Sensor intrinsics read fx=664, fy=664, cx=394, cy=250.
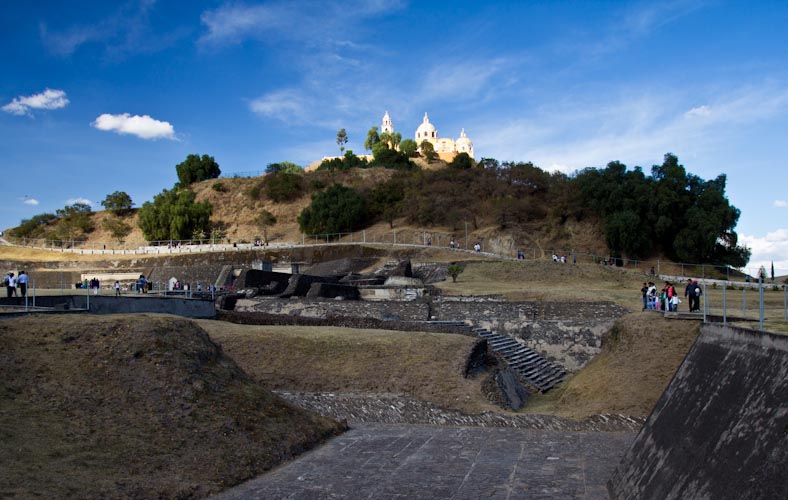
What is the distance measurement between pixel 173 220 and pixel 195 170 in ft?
80.1

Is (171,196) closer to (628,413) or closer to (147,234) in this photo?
(147,234)

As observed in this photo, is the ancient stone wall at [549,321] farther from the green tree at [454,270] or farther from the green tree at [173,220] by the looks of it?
the green tree at [173,220]

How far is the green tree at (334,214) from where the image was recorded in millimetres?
63750

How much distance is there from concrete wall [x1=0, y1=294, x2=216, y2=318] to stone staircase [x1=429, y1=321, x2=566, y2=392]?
8210 millimetres

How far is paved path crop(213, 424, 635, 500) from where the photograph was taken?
852 centimetres

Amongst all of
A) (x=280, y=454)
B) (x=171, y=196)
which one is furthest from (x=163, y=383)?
(x=171, y=196)

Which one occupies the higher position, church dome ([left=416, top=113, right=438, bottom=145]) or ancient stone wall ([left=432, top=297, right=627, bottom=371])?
church dome ([left=416, top=113, right=438, bottom=145])

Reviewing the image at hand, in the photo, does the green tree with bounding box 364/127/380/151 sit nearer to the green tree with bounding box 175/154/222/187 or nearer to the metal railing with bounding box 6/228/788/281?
the green tree with bounding box 175/154/222/187

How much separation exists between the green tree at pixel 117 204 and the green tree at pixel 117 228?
11.1 ft

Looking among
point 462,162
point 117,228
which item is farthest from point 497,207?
point 117,228

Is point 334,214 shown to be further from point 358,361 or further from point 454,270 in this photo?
point 358,361

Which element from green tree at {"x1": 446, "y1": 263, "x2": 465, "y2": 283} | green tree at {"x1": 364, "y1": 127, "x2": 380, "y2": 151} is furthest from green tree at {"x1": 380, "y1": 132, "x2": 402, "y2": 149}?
green tree at {"x1": 446, "y1": 263, "x2": 465, "y2": 283}

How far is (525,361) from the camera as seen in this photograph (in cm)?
2145

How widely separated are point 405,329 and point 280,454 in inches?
408
